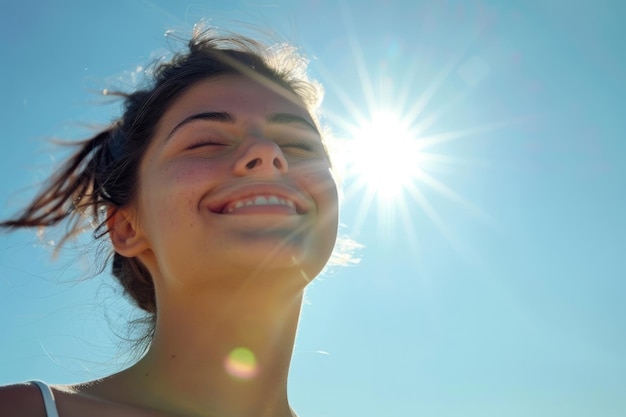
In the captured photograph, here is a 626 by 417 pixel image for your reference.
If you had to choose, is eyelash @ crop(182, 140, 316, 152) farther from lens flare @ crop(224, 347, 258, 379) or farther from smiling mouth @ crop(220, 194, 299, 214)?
lens flare @ crop(224, 347, 258, 379)

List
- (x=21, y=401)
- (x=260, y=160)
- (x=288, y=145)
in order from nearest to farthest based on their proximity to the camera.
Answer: (x=21, y=401) < (x=260, y=160) < (x=288, y=145)

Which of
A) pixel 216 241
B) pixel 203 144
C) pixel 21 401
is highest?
pixel 203 144

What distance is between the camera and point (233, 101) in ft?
11.9

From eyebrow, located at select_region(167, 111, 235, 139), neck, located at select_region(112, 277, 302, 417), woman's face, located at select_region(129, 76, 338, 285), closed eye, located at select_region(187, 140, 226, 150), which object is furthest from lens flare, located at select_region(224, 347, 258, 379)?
eyebrow, located at select_region(167, 111, 235, 139)

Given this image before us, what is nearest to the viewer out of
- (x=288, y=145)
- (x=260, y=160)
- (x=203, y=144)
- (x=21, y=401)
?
(x=21, y=401)

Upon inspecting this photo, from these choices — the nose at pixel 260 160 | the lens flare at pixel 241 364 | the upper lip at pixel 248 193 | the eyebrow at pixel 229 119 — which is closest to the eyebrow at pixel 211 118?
the eyebrow at pixel 229 119

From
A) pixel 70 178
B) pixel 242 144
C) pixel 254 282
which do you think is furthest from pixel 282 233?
pixel 70 178

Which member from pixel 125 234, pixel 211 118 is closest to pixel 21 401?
pixel 125 234

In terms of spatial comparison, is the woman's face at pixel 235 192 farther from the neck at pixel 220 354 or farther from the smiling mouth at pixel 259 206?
the neck at pixel 220 354

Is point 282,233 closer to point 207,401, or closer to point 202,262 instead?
point 202,262

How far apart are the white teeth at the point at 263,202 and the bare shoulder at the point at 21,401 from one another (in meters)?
1.20

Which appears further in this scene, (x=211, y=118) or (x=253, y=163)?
(x=211, y=118)

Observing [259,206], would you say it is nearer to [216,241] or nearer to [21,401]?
[216,241]

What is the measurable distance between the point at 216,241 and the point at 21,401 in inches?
42.3
